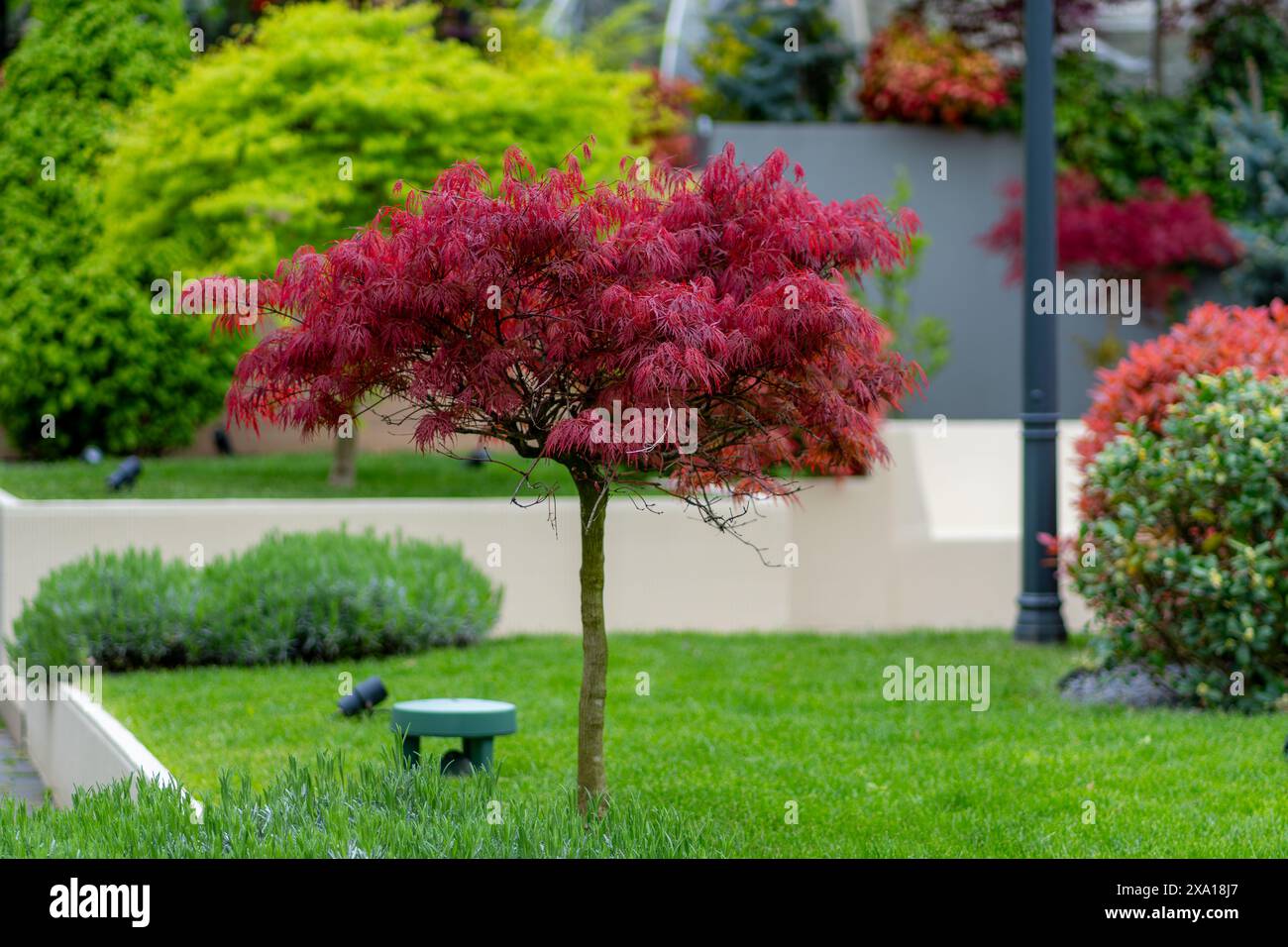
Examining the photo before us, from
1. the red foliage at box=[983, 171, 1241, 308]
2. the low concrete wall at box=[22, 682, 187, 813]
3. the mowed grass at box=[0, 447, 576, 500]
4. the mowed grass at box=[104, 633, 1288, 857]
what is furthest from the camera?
the red foliage at box=[983, 171, 1241, 308]

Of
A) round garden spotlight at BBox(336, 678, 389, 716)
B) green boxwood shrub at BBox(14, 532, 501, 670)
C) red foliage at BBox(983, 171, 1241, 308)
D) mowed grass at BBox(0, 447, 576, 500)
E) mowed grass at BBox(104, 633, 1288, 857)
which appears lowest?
mowed grass at BBox(104, 633, 1288, 857)

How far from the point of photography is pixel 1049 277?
1095cm

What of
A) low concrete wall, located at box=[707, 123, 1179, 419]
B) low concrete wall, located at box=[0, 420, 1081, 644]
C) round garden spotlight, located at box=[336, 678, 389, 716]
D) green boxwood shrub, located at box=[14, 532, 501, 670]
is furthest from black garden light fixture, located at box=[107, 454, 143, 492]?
low concrete wall, located at box=[707, 123, 1179, 419]

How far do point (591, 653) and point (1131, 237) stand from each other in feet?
42.2

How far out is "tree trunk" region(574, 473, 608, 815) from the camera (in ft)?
20.2

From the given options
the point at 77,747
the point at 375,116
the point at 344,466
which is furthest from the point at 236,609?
the point at 375,116

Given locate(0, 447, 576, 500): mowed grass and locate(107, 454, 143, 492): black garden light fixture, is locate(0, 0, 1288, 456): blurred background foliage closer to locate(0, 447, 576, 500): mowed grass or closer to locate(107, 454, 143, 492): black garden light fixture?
locate(0, 447, 576, 500): mowed grass

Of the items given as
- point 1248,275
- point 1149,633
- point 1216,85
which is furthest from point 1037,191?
point 1216,85

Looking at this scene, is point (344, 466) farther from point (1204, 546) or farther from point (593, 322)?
point (593, 322)

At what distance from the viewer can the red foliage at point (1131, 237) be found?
57.0ft

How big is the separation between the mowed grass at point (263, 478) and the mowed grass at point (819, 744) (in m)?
2.91

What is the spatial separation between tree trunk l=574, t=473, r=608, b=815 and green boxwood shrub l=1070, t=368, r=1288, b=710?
3901mm
